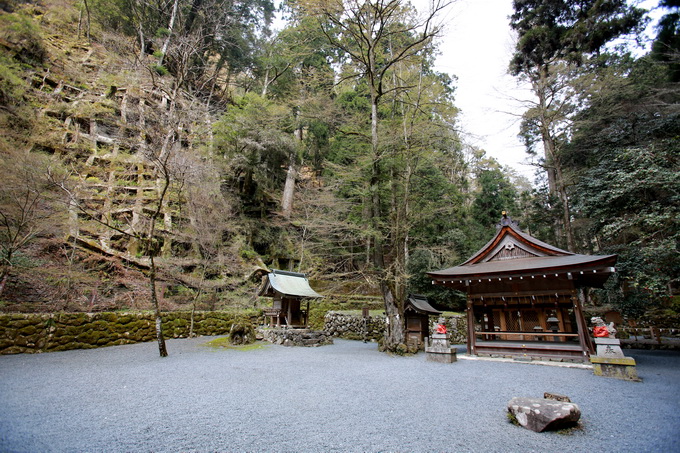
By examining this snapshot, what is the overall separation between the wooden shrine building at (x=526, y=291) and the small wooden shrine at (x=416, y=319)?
129 centimetres

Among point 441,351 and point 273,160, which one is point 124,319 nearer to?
point 441,351

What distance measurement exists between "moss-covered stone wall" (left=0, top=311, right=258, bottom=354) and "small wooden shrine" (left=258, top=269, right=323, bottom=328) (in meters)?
3.34

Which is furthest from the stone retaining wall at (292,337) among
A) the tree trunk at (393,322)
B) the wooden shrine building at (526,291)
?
the wooden shrine building at (526,291)

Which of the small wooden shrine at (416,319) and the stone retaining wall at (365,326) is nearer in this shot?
the small wooden shrine at (416,319)

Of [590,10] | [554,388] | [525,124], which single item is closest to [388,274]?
[554,388]

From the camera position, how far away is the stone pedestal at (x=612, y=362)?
5398mm

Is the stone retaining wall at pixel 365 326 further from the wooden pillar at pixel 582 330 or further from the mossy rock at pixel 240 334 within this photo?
the wooden pillar at pixel 582 330

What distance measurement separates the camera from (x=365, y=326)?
12.8 m

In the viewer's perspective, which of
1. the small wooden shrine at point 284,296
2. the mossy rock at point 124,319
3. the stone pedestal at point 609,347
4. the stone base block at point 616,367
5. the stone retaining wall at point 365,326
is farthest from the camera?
the stone retaining wall at point 365,326

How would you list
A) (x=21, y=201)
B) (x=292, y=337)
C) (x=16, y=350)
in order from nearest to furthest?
(x=16, y=350), (x=21, y=201), (x=292, y=337)

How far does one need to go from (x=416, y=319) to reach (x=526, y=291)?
3.45 m

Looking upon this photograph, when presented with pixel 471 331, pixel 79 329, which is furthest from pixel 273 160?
pixel 471 331

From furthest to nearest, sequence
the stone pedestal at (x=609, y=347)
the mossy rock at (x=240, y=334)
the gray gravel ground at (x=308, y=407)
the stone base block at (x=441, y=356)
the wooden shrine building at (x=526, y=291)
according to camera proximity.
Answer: the mossy rock at (x=240, y=334), the stone base block at (x=441, y=356), the wooden shrine building at (x=526, y=291), the stone pedestal at (x=609, y=347), the gray gravel ground at (x=308, y=407)

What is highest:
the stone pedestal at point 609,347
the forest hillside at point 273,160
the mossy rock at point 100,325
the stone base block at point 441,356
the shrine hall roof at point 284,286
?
the forest hillside at point 273,160
